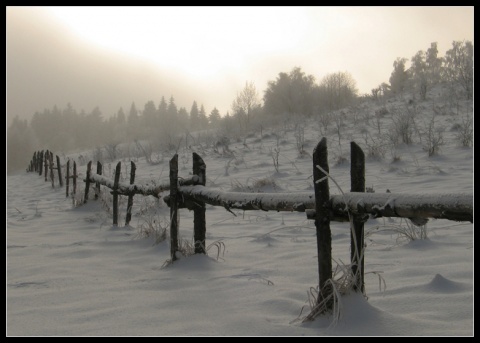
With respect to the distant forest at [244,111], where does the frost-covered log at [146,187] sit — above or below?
below

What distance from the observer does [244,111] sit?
33.9 metres

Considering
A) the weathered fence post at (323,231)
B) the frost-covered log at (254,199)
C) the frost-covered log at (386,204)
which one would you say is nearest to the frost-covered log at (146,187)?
the frost-covered log at (254,199)

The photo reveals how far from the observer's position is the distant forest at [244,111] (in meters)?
20.4

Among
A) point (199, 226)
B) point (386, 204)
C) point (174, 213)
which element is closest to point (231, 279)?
point (199, 226)

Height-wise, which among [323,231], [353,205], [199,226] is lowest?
[199,226]

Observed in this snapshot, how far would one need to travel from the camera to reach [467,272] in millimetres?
3059

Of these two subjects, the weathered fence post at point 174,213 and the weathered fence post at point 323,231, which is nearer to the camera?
the weathered fence post at point 323,231

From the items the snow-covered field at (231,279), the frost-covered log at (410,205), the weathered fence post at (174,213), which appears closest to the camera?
the frost-covered log at (410,205)

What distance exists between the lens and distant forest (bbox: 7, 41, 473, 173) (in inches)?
804

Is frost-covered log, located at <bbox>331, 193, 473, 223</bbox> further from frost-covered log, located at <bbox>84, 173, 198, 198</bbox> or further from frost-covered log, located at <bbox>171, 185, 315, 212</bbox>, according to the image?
frost-covered log, located at <bbox>84, 173, 198, 198</bbox>

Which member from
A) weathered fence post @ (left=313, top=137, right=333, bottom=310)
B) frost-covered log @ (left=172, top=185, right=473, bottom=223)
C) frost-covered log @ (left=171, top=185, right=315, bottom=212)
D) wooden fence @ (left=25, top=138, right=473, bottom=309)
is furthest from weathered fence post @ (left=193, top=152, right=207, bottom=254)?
weathered fence post @ (left=313, top=137, right=333, bottom=310)

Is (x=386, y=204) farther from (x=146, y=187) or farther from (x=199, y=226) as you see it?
(x=146, y=187)

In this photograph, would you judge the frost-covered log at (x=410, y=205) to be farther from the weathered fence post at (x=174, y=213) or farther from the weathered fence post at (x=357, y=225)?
the weathered fence post at (x=174, y=213)
